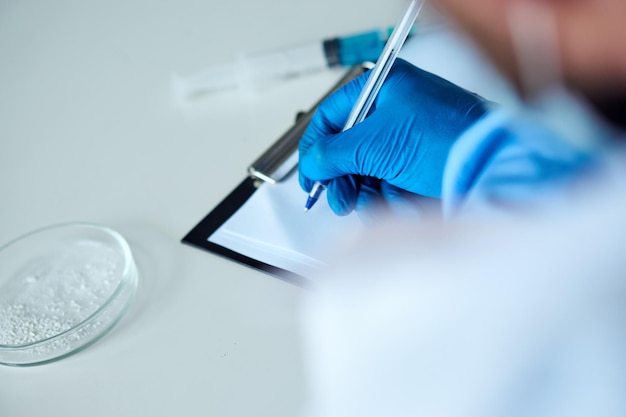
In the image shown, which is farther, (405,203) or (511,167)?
(405,203)

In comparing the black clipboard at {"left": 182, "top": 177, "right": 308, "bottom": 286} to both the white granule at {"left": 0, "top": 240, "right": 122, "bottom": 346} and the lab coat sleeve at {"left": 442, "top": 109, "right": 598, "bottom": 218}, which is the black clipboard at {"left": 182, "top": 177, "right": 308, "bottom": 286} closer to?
the white granule at {"left": 0, "top": 240, "right": 122, "bottom": 346}

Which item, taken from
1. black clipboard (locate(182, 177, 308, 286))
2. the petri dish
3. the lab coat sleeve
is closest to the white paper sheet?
black clipboard (locate(182, 177, 308, 286))

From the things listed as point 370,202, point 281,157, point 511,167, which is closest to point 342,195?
point 370,202

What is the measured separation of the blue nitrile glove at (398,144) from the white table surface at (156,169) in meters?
0.14

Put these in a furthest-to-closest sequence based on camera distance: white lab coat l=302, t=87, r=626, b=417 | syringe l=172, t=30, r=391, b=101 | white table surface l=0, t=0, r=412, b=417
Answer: syringe l=172, t=30, r=391, b=101
white table surface l=0, t=0, r=412, b=417
white lab coat l=302, t=87, r=626, b=417

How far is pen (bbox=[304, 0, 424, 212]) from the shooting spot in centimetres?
70

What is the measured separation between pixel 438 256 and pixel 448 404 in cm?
10

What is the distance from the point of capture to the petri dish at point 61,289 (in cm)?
72

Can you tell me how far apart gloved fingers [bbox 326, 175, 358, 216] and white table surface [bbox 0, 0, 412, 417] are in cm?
11

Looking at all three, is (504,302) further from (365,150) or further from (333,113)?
(333,113)

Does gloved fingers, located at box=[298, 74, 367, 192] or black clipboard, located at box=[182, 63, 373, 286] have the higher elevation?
gloved fingers, located at box=[298, 74, 367, 192]

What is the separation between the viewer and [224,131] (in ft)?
3.21

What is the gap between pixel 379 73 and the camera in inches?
30.3

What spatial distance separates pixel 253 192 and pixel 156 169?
0.17 m
